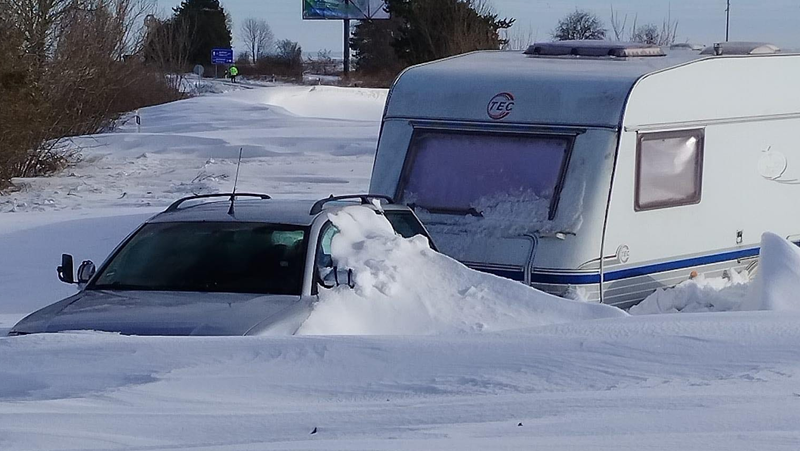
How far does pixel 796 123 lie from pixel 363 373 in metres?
7.09

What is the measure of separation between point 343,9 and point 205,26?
16.9 m

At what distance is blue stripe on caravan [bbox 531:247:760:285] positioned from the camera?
8742 mm

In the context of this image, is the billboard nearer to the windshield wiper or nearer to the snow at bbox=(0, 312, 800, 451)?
the windshield wiper

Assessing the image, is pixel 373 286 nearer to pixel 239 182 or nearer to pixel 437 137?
pixel 437 137

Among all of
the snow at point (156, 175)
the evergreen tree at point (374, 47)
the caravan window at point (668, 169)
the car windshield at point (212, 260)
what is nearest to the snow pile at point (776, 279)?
the caravan window at point (668, 169)

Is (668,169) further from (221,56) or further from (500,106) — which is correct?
(221,56)

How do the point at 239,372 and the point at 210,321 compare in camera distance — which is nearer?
the point at 239,372

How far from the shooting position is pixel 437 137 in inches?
377

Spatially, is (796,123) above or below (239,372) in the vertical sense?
above

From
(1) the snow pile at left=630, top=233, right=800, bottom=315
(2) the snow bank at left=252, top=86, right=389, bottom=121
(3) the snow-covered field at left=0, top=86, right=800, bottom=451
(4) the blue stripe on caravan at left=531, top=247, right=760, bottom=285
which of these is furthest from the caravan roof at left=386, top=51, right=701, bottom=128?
(2) the snow bank at left=252, top=86, right=389, bottom=121

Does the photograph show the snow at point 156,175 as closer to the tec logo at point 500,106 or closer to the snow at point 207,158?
the snow at point 207,158

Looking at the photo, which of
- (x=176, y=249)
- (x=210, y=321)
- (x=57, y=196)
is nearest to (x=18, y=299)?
(x=176, y=249)

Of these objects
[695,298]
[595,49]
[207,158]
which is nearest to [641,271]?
[695,298]

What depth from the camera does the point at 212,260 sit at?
6930 mm
